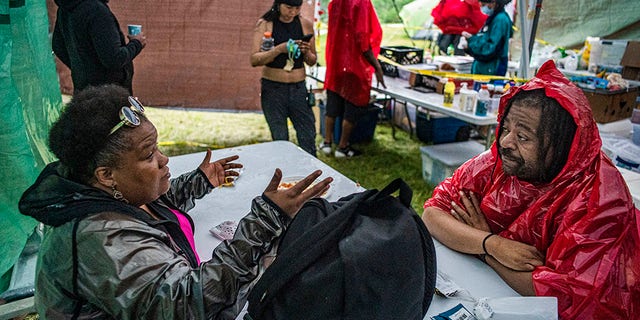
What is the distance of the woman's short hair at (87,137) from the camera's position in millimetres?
1245

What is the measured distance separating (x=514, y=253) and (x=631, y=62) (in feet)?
13.9

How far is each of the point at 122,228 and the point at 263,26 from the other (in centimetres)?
291

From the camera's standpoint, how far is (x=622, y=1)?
5.58 meters

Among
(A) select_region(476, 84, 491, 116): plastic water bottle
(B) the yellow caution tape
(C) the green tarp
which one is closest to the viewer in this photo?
(C) the green tarp

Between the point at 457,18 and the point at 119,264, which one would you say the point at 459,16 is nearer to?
the point at 457,18

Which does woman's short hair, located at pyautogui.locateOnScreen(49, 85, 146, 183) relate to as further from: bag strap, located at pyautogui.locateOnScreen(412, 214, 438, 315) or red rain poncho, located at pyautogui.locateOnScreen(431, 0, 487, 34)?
red rain poncho, located at pyautogui.locateOnScreen(431, 0, 487, 34)

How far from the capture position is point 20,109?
2.42m

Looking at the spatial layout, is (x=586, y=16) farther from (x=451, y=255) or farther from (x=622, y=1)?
(x=451, y=255)

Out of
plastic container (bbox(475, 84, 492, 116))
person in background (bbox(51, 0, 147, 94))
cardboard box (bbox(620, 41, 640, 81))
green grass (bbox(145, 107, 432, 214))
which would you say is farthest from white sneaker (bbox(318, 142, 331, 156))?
cardboard box (bbox(620, 41, 640, 81))

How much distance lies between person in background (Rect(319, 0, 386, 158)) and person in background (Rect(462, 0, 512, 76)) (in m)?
1.04

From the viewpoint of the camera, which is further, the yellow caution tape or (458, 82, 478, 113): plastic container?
the yellow caution tape

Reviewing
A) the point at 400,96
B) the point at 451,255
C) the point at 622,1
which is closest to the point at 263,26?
the point at 400,96

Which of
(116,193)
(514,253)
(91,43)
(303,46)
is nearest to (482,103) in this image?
(303,46)

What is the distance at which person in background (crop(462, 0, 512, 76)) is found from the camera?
15.3 feet
